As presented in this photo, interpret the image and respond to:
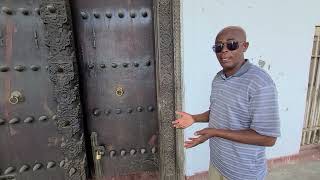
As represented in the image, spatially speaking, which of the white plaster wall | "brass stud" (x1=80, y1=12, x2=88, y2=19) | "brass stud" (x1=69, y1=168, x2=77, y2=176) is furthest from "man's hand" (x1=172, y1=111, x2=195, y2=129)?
"brass stud" (x1=80, y1=12, x2=88, y2=19)

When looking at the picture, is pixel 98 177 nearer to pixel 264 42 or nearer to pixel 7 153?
pixel 7 153

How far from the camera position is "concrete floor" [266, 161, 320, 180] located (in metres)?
2.06

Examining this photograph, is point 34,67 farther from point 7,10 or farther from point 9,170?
point 9,170

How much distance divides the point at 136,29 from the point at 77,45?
372mm

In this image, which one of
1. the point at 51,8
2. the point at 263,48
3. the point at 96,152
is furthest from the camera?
the point at 263,48

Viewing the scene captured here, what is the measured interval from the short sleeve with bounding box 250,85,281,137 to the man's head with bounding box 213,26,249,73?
0.17m

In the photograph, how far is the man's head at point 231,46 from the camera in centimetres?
100

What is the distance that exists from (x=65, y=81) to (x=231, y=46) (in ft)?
2.92

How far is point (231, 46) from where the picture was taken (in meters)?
1.01

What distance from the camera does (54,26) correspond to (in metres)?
1.20

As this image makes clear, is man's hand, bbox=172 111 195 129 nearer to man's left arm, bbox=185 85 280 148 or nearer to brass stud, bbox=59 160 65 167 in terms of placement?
man's left arm, bbox=185 85 280 148

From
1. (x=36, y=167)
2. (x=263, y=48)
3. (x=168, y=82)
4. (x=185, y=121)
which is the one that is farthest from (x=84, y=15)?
(x=263, y=48)

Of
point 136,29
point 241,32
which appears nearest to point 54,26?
point 136,29

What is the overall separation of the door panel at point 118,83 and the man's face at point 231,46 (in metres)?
0.56
